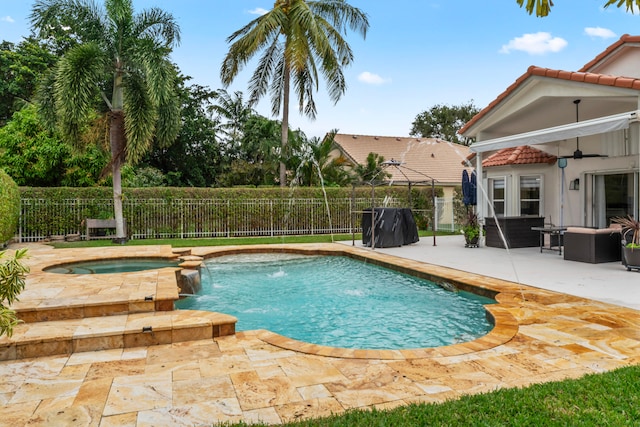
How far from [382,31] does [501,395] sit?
65.8 ft

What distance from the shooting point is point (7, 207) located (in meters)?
12.7

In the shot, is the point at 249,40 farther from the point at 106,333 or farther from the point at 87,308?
the point at 106,333

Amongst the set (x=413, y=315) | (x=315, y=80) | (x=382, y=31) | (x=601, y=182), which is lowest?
(x=413, y=315)

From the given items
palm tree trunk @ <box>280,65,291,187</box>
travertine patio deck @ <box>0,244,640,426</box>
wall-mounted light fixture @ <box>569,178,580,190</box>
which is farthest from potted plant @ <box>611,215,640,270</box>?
palm tree trunk @ <box>280,65,291,187</box>

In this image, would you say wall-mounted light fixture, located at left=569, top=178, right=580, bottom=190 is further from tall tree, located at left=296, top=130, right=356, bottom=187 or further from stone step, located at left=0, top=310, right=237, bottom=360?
stone step, located at left=0, top=310, right=237, bottom=360

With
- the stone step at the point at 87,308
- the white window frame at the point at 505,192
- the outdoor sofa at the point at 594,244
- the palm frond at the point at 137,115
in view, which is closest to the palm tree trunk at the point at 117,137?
the palm frond at the point at 137,115

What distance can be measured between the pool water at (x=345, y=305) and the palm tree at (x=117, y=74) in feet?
19.8

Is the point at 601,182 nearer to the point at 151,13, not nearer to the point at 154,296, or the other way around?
the point at 154,296

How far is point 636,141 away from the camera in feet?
34.4

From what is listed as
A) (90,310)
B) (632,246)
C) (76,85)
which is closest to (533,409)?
(90,310)

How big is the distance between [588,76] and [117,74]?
1359 cm

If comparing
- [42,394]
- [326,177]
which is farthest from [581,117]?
[42,394]

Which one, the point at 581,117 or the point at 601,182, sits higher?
the point at 581,117

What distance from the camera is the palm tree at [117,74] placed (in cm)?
1294
